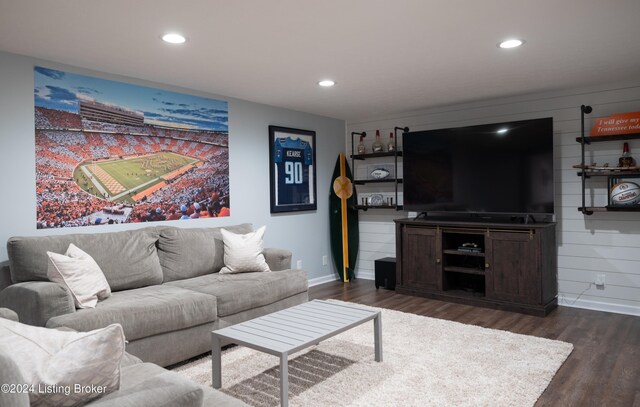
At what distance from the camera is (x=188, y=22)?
263 centimetres

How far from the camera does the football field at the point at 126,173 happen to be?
3.56m

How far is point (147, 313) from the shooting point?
280 centimetres

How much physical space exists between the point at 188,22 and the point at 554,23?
2.21m

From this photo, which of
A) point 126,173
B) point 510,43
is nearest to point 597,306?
point 510,43

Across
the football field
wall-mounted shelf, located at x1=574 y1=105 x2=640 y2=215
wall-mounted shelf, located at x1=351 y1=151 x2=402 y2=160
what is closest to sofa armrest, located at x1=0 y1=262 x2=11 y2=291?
the football field

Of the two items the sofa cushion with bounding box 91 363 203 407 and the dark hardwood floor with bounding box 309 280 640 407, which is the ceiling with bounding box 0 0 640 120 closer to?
the sofa cushion with bounding box 91 363 203 407

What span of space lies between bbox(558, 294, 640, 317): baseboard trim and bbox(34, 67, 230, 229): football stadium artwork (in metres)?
3.56

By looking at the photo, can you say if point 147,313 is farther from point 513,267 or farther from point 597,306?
point 597,306

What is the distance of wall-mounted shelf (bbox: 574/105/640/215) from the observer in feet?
13.0

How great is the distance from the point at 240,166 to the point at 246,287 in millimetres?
1707

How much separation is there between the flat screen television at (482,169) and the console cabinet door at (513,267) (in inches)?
13.1

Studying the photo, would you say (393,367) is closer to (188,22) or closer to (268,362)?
(268,362)

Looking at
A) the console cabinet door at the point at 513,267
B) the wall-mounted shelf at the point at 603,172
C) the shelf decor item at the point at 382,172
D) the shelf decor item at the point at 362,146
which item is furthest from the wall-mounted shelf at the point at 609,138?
the shelf decor item at the point at 362,146

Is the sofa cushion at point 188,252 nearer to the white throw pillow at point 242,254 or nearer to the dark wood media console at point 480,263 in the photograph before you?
the white throw pillow at point 242,254
